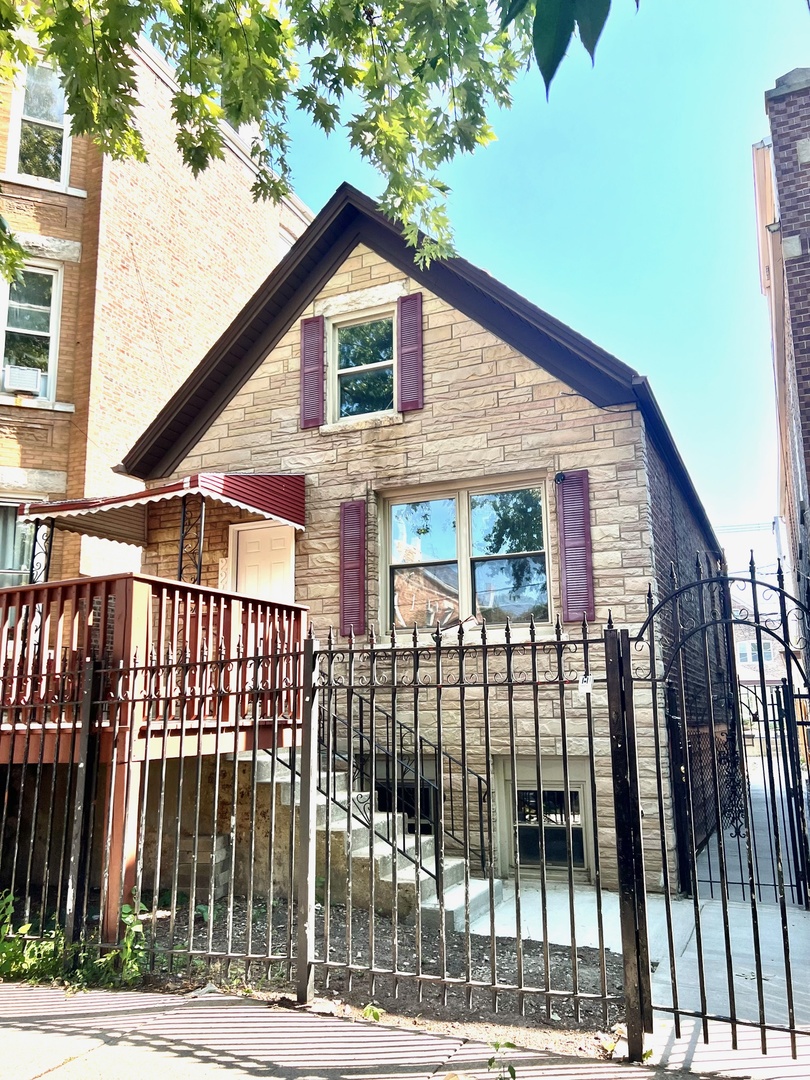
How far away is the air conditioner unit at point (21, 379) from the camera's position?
41.8 ft

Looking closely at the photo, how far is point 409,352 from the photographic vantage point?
9828 millimetres

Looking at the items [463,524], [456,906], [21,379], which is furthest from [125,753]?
[21,379]

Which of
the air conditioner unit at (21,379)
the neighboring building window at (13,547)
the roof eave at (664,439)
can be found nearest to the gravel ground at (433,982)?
the roof eave at (664,439)

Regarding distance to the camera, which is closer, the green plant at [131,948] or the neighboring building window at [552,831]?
the green plant at [131,948]

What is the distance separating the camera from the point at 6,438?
12.5 metres

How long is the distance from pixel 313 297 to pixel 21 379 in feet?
18.0

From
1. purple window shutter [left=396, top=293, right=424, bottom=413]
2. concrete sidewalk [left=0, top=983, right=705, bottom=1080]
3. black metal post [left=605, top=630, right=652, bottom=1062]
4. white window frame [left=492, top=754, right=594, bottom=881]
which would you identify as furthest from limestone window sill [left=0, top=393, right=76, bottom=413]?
black metal post [left=605, top=630, right=652, bottom=1062]

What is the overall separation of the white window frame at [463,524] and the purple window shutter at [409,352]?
3.60 ft

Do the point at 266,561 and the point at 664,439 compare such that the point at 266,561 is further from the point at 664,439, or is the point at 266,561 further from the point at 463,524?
the point at 664,439

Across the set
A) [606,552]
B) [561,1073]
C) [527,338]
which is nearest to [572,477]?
[606,552]

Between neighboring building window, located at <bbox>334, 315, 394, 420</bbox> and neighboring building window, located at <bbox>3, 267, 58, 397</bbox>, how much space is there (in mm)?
5679

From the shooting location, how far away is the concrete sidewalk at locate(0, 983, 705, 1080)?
3650mm

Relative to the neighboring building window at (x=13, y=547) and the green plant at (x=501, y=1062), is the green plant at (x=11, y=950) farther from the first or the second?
the neighboring building window at (x=13, y=547)

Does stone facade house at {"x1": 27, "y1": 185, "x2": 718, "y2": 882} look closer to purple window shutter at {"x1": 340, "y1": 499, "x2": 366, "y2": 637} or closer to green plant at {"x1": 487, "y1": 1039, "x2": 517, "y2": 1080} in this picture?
purple window shutter at {"x1": 340, "y1": 499, "x2": 366, "y2": 637}
